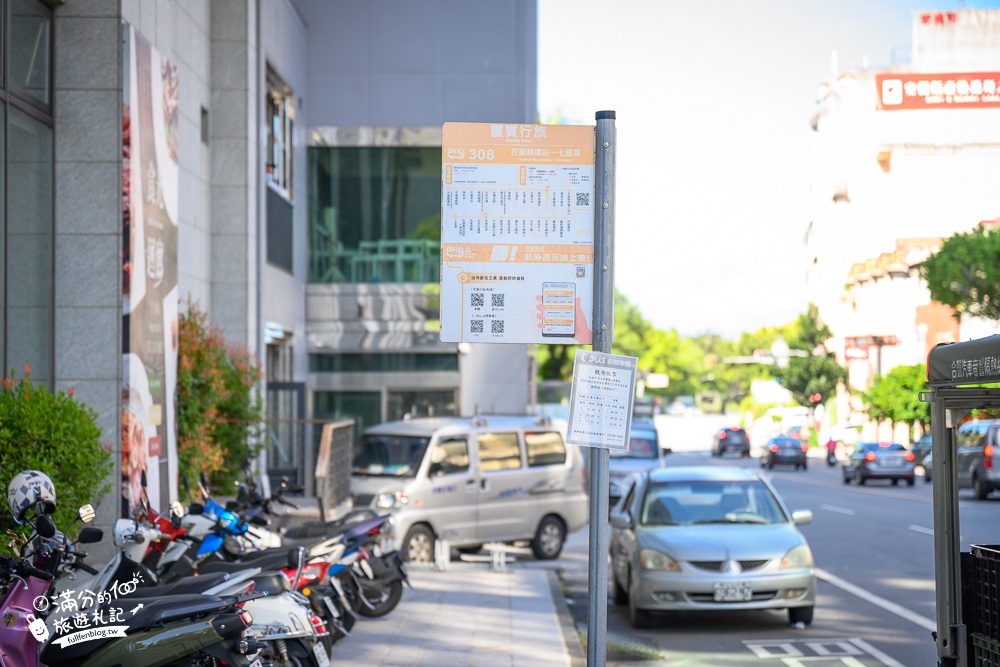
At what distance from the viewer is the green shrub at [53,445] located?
29.6 feet

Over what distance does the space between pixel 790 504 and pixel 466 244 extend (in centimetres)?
2590

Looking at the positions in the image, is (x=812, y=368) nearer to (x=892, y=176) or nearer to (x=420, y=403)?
(x=892, y=176)

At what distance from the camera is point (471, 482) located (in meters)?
18.1

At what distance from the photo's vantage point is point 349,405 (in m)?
30.7

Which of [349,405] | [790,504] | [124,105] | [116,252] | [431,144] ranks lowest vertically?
[790,504]

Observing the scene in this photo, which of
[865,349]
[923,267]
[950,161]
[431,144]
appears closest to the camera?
[431,144]

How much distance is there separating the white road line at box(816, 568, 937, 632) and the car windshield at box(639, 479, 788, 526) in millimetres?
1535

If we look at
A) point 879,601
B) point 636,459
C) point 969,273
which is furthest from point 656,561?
point 969,273

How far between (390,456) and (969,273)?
1124 inches

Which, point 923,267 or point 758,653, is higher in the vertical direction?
point 923,267

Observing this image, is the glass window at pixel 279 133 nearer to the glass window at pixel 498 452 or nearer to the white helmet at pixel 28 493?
the glass window at pixel 498 452

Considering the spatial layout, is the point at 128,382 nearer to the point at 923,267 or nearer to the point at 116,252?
the point at 116,252

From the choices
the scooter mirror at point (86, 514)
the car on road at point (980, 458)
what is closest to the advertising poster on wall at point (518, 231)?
the scooter mirror at point (86, 514)

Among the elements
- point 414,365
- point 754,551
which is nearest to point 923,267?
point 414,365
